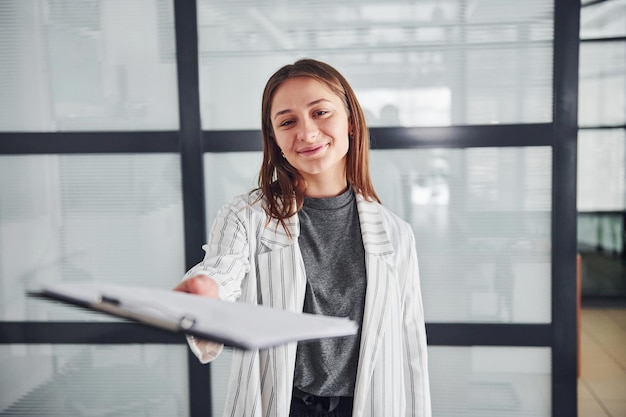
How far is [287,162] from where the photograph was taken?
5.40ft

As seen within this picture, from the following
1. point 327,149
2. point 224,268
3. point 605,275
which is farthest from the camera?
point 605,275

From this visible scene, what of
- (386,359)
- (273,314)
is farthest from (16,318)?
(273,314)

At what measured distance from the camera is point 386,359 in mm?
1546

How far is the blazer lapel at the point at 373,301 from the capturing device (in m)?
1.46

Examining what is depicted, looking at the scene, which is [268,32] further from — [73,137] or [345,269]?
[345,269]

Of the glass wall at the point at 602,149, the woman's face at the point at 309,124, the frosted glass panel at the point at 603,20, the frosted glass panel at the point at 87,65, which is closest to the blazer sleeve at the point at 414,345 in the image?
the woman's face at the point at 309,124

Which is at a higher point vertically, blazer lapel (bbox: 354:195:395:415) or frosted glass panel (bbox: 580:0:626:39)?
frosted glass panel (bbox: 580:0:626:39)

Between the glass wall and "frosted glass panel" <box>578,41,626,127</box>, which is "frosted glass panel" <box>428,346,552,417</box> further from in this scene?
"frosted glass panel" <box>578,41,626,127</box>

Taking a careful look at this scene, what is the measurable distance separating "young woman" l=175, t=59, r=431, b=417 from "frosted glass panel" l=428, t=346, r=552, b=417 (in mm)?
854

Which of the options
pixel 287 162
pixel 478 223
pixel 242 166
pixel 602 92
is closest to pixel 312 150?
pixel 287 162

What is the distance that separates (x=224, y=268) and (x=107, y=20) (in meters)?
1.57

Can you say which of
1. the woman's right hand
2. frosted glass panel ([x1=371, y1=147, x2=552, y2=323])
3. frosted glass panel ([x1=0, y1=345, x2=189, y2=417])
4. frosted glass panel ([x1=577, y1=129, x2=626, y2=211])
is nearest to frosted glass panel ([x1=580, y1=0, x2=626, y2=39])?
frosted glass panel ([x1=577, y1=129, x2=626, y2=211])

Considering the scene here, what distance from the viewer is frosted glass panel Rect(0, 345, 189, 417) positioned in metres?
2.52

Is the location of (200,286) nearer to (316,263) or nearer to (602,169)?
(316,263)
